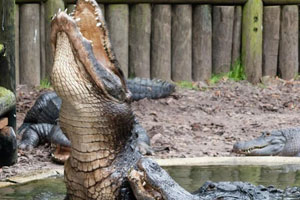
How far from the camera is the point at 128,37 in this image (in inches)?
384

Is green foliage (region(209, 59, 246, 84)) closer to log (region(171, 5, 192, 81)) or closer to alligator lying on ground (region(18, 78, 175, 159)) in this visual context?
log (region(171, 5, 192, 81))

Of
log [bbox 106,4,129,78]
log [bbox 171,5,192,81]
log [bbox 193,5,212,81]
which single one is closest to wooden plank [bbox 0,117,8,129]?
log [bbox 106,4,129,78]

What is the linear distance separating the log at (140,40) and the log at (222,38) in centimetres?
91

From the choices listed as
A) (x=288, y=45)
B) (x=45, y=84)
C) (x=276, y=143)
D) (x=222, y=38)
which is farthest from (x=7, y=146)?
(x=288, y=45)

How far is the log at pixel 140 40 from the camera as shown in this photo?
31.6ft

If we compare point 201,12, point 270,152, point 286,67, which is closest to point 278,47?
point 286,67

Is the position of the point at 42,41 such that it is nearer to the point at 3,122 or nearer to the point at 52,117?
the point at 52,117

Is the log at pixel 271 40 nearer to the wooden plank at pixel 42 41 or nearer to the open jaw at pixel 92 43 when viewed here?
the wooden plank at pixel 42 41

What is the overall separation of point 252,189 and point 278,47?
6538 millimetres

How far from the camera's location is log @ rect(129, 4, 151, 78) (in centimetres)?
964

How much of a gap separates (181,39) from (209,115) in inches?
61.4

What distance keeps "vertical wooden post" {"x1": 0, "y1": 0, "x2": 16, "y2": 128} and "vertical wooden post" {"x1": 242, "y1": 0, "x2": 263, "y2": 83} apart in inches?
178

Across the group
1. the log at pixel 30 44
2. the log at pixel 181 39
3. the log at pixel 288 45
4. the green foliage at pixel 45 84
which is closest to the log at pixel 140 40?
the log at pixel 181 39

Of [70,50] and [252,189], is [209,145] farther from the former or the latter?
[70,50]
